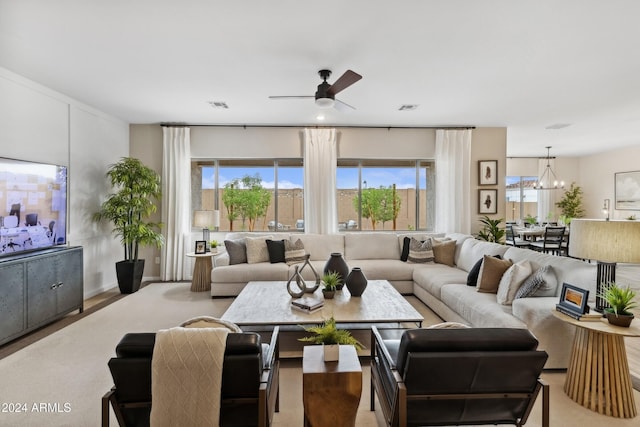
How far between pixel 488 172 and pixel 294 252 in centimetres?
380

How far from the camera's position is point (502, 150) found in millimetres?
5887

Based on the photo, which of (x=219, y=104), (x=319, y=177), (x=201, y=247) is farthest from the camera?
(x=319, y=177)

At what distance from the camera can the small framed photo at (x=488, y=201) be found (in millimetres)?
5902

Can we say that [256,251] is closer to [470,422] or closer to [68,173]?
[68,173]

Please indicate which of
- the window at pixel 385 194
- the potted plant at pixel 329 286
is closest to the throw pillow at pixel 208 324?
the potted plant at pixel 329 286

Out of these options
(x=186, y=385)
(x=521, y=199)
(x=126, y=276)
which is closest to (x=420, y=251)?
(x=186, y=385)

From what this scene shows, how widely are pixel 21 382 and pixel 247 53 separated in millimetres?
3193

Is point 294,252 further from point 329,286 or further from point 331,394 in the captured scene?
point 331,394

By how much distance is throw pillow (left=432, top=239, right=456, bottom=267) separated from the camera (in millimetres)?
4777

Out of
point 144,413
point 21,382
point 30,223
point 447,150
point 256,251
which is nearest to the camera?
point 144,413

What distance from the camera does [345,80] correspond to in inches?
114

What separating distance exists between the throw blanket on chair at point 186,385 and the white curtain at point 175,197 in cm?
449

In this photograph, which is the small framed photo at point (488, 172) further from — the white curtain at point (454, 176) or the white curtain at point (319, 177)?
the white curtain at point (319, 177)

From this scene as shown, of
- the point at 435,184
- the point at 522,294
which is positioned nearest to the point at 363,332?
the point at 522,294
